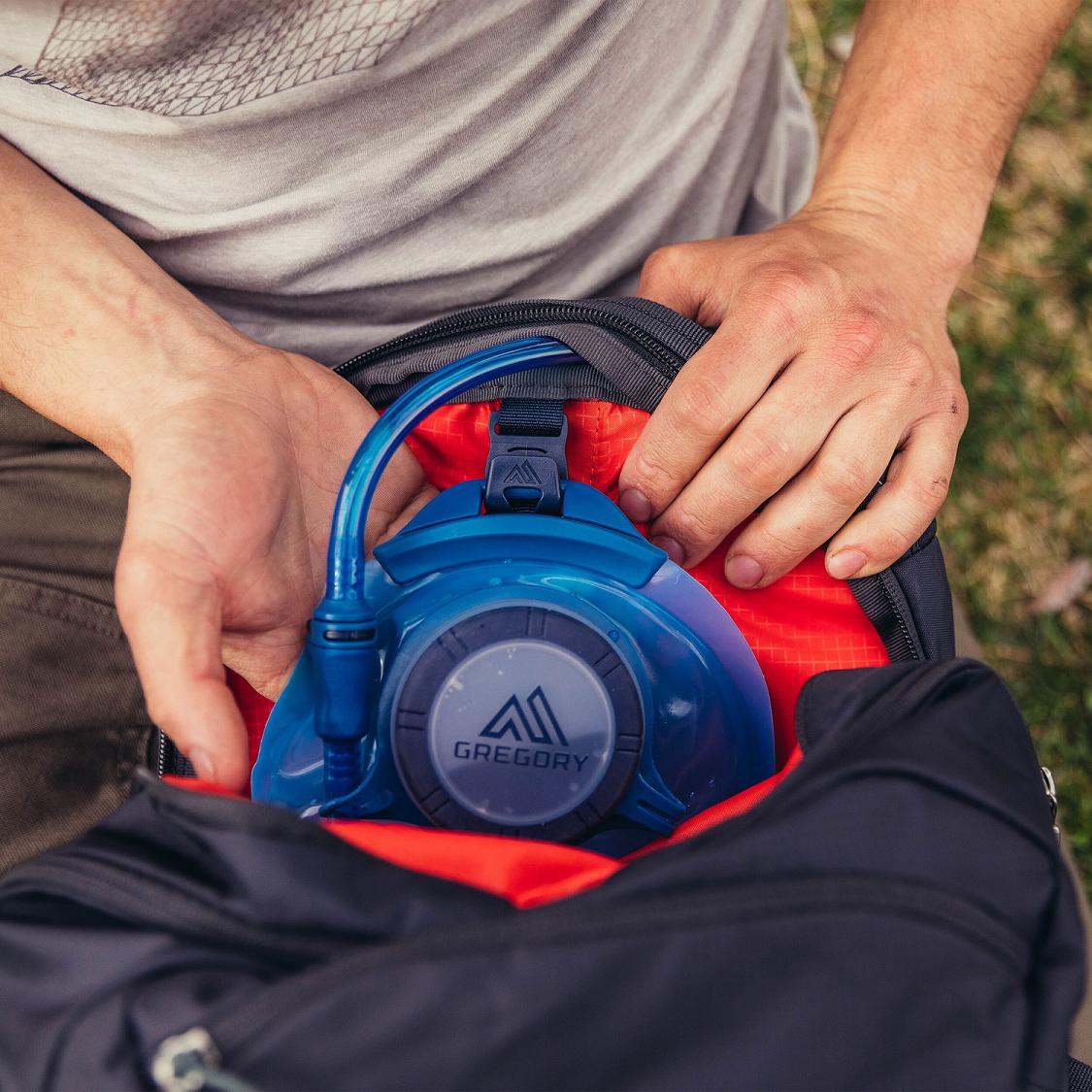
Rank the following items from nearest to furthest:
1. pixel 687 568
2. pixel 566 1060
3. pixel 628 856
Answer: pixel 566 1060, pixel 628 856, pixel 687 568

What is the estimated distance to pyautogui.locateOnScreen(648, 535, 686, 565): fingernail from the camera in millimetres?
785

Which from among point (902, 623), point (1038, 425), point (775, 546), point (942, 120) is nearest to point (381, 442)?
point (775, 546)

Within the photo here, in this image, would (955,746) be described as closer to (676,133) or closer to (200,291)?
(676,133)

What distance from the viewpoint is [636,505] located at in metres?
0.79

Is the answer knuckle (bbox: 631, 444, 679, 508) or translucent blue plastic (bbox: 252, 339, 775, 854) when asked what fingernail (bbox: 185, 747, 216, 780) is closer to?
translucent blue plastic (bbox: 252, 339, 775, 854)

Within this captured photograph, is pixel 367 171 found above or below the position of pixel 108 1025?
above

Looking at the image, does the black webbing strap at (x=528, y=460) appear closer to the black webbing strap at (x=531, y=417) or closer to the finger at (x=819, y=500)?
the black webbing strap at (x=531, y=417)

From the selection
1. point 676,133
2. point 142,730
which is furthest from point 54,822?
point 676,133

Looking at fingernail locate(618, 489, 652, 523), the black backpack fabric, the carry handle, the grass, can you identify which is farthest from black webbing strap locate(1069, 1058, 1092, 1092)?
the grass

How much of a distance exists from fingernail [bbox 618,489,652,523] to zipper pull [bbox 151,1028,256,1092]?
48 centimetres

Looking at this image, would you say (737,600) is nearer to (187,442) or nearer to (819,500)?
(819,500)

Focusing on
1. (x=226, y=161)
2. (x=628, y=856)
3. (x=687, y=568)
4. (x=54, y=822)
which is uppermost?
(x=226, y=161)

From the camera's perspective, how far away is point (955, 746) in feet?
1.88

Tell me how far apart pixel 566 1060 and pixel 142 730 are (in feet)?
1.87
